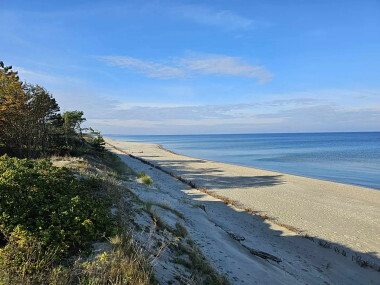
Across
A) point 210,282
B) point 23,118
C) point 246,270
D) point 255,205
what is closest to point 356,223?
point 255,205

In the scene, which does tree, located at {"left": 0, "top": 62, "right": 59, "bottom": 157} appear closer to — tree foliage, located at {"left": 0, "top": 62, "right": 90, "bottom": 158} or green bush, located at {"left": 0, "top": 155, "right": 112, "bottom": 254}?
tree foliage, located at {"left": 0, "top": 62, "right": 90, "bottom": 158}

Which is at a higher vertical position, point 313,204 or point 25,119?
point 25,119

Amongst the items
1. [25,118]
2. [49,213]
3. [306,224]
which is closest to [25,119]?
[25,118]

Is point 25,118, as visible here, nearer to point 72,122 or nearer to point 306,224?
point 72,122

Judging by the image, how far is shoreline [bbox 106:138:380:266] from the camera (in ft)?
41.7

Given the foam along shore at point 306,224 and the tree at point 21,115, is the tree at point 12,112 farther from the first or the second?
the foam along shore at point 306,224

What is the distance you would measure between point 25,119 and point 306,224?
17.9 meters

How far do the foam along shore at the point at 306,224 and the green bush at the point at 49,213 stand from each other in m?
3.69

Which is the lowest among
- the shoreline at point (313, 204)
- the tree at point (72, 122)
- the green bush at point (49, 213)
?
the shoreline at point (313, 204)

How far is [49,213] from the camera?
4.69 metres

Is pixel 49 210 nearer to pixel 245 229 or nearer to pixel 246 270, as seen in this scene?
pixel 246 270

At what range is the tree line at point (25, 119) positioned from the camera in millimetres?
15125

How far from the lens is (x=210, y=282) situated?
202 inches

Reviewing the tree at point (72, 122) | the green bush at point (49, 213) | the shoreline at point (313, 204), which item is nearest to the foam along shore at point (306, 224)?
the shoreline at point (313, 204)
